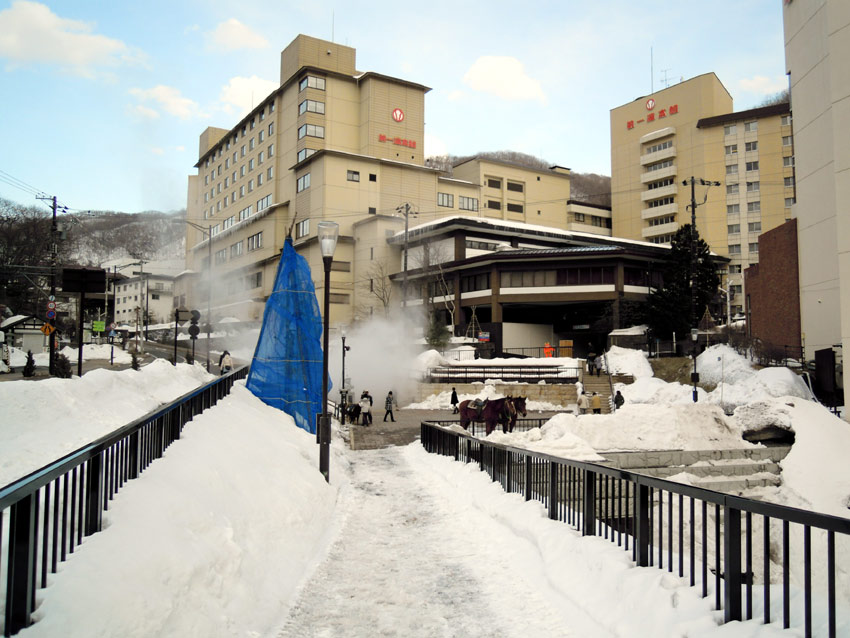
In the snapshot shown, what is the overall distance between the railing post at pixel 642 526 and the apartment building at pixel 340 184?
50119 millimetres

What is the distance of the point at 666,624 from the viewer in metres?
4.70

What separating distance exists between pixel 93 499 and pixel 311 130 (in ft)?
221

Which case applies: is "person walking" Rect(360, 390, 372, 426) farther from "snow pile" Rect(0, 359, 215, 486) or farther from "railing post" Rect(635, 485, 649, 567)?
"railing post" Rect(635, 485, 649, 567)

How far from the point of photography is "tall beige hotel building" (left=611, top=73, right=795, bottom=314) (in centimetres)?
7531

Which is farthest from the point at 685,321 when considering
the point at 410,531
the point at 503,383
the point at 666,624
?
the point at 666,624

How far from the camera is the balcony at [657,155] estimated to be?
80.7m

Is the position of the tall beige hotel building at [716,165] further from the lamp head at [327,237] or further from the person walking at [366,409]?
the lamp head at [327,237]

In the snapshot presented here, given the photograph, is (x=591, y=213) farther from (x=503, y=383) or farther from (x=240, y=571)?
(x=240, y=571)

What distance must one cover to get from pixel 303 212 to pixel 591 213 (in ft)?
154

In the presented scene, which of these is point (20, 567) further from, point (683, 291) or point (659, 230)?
point (659, 230)

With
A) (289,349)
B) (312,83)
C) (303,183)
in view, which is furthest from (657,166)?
Answer: (289,349)

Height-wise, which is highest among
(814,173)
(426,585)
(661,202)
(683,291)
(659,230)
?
(661,202)

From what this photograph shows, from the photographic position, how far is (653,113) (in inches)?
3282

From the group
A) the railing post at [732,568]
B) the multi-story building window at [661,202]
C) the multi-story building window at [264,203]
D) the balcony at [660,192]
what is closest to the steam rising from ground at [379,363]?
the multi-story building window at [264,203]
